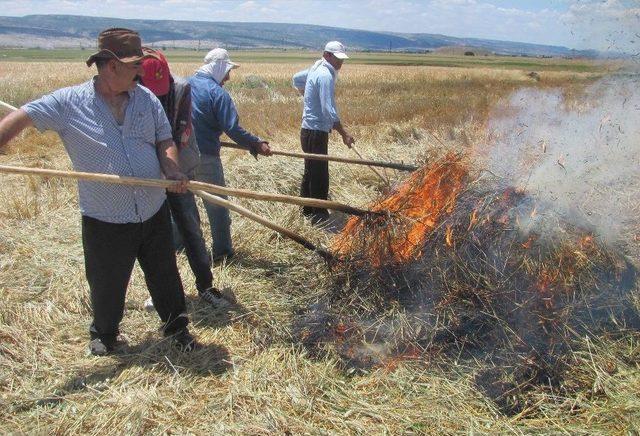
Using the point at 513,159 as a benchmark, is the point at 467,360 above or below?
below

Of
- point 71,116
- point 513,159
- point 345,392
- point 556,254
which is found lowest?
point 345,392

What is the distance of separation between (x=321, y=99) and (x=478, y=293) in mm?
3111

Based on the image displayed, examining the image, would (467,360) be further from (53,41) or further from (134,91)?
(53,41)

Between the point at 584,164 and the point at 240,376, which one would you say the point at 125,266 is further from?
the point at 584,164

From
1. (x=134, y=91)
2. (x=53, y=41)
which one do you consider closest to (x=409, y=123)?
→ (x=134, y=91)

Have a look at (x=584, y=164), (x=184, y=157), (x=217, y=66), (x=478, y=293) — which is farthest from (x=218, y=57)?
(x=584, y=164)

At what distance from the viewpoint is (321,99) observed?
5.56m

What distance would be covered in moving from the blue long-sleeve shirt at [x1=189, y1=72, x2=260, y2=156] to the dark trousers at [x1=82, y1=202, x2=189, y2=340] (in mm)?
1143

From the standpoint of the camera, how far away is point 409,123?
34.6 feet

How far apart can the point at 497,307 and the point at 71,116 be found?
2754mm

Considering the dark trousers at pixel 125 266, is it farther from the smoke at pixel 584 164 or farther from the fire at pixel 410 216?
the smoke at pixel 584 164

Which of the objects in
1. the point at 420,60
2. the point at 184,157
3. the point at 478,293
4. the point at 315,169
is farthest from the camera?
the point at 420,60

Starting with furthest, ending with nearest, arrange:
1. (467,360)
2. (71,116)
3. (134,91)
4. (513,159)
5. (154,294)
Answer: (513,159) → (154,294) → (467,360) → (134,91) → (71,116)

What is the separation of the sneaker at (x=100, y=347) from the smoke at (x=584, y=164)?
2847mm
